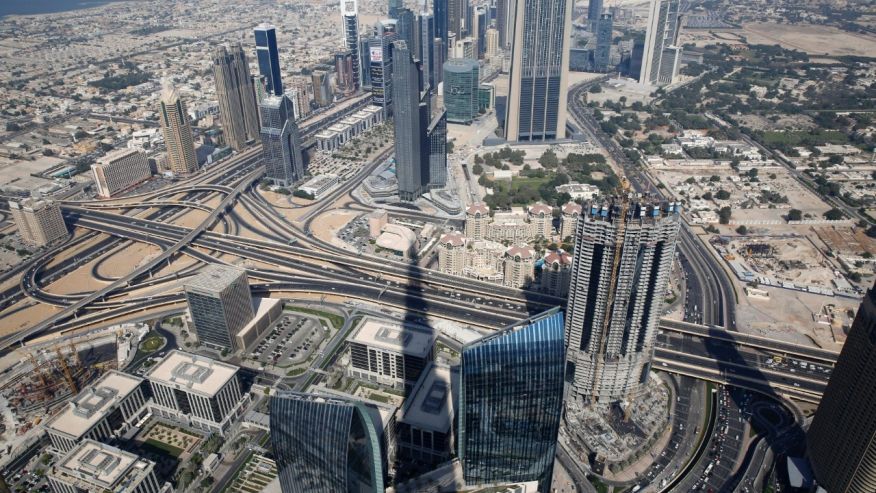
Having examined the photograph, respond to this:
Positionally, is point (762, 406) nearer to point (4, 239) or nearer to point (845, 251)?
point (845, 251)

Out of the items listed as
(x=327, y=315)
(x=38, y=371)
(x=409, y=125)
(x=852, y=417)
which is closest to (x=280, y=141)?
(x=409, y=125)

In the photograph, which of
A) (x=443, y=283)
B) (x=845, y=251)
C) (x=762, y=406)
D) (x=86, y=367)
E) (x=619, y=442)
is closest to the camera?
(x=619, y=442)

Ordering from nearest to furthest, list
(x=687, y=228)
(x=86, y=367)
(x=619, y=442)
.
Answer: (x=619, y=442), (x=86, y=367), (x=687, y=228)

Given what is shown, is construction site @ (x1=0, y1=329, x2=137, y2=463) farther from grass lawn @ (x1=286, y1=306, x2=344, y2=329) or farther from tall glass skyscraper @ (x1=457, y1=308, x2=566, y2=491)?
tall glass skyscraper @ (x1=457, y1=308, x2=566, y2=491)

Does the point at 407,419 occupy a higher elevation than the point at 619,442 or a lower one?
higher

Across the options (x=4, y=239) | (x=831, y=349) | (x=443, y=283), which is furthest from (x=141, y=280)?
(x=831, y=349)

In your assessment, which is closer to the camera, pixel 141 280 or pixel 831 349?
pixel 831 349

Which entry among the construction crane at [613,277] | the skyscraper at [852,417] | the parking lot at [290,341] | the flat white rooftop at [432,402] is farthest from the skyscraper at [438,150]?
the skyscraper at [852,417]

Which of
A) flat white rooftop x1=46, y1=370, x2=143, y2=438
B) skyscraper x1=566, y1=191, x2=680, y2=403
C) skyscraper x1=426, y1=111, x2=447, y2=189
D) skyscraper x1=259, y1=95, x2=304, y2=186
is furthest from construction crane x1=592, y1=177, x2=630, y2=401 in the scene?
skyscraper x1=259, y1=95, x2=304, y2=186
